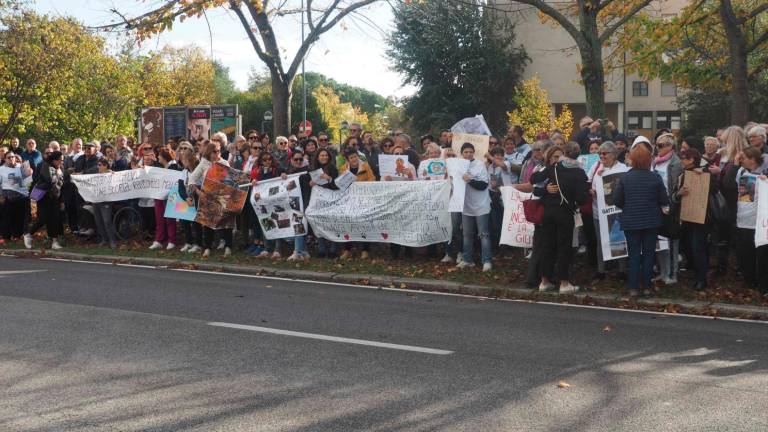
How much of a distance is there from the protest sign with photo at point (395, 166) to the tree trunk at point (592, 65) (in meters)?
3.69

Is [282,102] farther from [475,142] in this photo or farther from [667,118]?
[667,118]

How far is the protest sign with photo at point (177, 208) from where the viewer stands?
55.4 feet

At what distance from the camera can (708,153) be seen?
12797 mm

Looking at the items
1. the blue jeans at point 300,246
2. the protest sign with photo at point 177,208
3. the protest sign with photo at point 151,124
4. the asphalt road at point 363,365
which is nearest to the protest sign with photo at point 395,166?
the blue jeans at point 300,246

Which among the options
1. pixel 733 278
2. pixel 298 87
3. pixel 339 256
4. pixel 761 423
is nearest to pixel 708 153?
pixel 733 278

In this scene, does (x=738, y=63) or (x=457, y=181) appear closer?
(x=457, y=181)

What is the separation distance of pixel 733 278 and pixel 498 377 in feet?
21.8

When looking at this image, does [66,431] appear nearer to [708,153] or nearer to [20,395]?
[20,395]

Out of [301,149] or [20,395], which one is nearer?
[20,395]

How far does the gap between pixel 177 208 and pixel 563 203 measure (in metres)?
8.21

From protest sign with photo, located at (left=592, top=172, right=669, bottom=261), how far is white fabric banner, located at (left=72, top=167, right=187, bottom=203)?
8.32m

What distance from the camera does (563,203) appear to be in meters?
11.8

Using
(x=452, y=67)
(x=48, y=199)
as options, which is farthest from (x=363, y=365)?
(x=452, y=67)

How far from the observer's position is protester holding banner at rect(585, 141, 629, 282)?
40.5 ft
